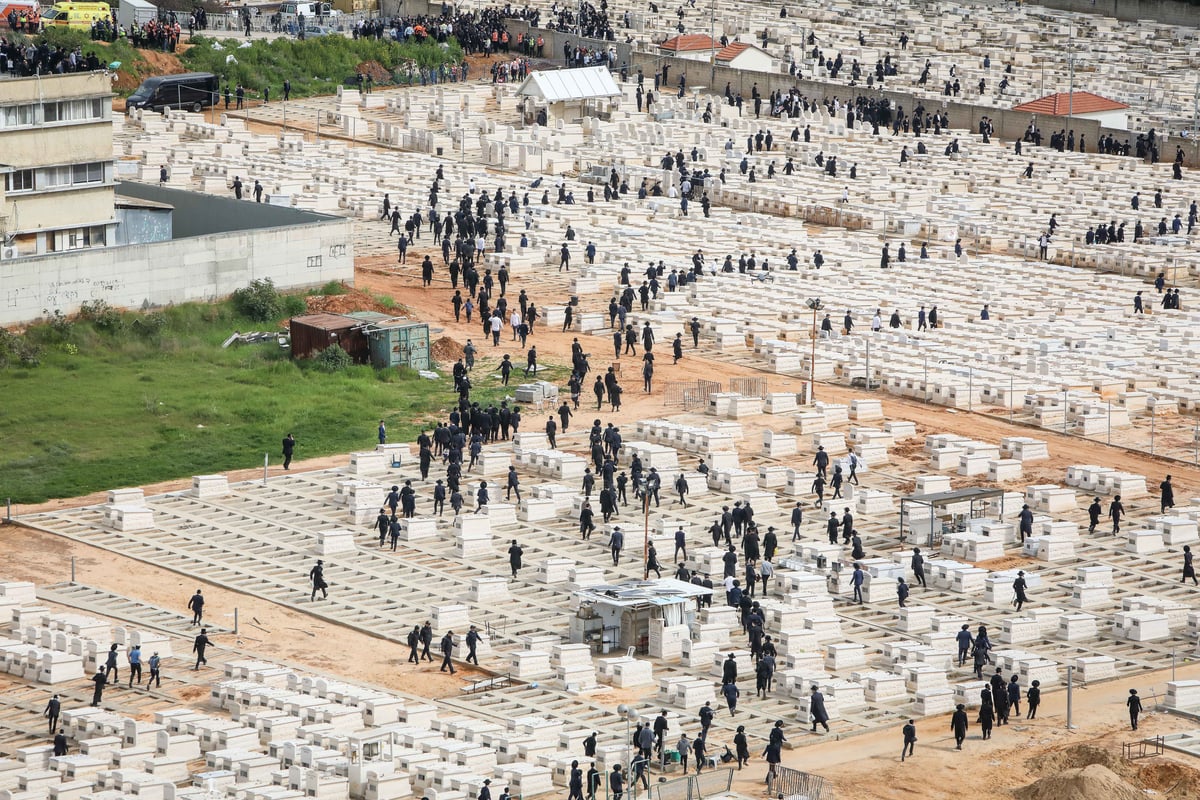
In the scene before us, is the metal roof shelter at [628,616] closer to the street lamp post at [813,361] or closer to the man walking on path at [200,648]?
the man walking on path at [200,648]

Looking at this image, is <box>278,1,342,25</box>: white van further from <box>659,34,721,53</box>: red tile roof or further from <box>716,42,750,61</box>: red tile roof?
<box>716,42,750,61</box>: red tile roof

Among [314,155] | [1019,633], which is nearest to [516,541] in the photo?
[1019,633]

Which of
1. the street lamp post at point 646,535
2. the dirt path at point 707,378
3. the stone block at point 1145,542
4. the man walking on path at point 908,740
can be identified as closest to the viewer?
the man walking on path at point 908,740

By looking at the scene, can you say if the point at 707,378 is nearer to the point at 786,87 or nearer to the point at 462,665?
the point at 462,665

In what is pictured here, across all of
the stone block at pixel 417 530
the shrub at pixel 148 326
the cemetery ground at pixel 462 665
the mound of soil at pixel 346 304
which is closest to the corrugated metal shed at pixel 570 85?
the cemetery ground at pixel 462 665

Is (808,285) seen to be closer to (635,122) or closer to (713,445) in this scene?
(713,445)

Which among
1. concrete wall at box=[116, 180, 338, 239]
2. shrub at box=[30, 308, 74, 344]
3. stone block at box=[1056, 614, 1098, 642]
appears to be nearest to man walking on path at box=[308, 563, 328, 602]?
stone block at box=[1056, 614, 1098, 642]

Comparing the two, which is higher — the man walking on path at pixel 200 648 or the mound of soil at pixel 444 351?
the mound of soil at pixel 444 351
